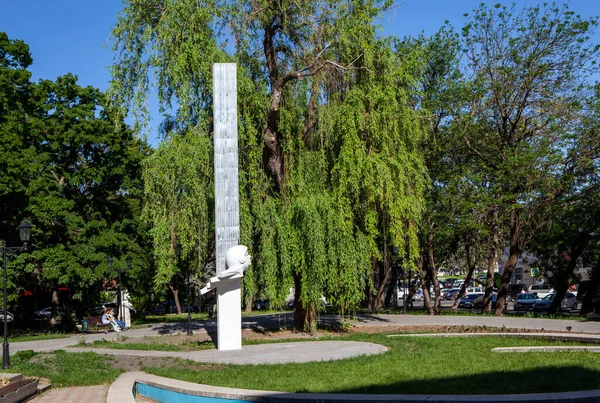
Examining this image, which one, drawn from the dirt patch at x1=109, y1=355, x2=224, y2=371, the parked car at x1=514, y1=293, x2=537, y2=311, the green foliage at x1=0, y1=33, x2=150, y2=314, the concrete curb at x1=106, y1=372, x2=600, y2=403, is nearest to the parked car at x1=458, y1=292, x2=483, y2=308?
the parked car at x1=514, y1=293, x2=537, y2=311

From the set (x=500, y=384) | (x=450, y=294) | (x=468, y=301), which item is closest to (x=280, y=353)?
(x=500, y=384)

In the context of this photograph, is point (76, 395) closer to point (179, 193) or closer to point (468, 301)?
point (179, 193)

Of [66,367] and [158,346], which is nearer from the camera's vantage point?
[66,367]

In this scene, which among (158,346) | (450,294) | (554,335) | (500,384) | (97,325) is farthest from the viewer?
(450,294)

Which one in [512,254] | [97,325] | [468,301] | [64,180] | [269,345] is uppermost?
[64,180]

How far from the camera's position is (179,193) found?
20922mm

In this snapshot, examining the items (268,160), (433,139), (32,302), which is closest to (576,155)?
(433,139)

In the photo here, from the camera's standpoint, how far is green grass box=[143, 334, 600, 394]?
10.7m

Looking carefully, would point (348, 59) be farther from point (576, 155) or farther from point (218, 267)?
point (576, 155)

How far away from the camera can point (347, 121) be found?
2152cm

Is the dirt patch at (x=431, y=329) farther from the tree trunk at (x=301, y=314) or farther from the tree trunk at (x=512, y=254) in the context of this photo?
the tree trunk at (x=512, y=254)

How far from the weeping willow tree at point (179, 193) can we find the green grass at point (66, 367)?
4.46m

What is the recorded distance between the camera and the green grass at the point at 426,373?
10672 millimetres

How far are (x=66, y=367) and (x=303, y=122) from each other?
1132 centimetres
